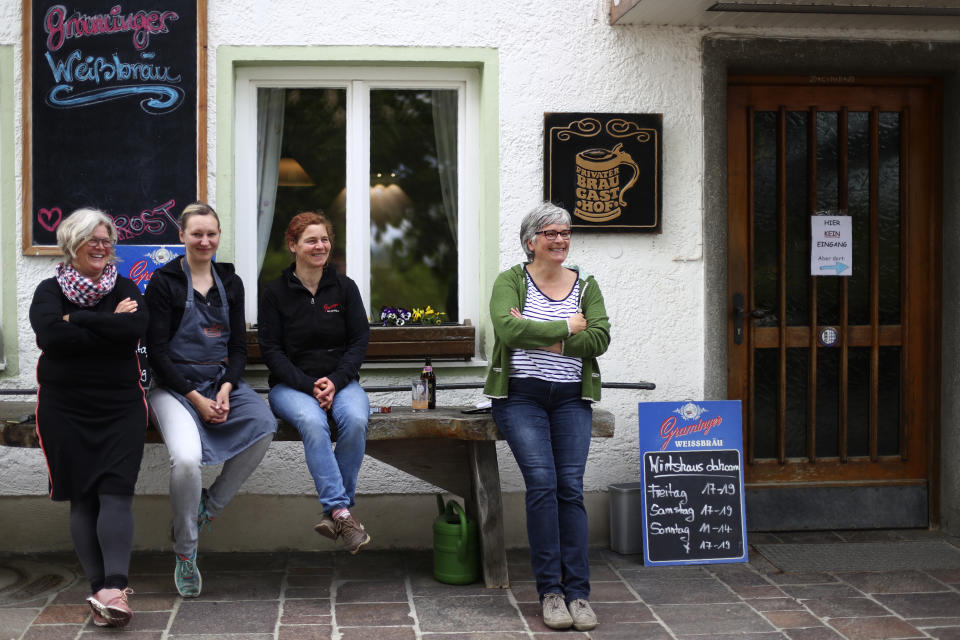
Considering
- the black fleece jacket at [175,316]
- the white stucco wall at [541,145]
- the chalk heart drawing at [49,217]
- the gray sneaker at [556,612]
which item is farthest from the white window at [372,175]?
the gray sneaker at [556,612]

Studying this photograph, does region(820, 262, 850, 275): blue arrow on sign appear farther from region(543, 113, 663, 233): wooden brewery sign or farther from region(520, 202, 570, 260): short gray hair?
region(520, 202, 570, 260): short gray hair

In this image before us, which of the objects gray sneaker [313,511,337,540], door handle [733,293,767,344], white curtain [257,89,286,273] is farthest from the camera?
door handle [733,293,767,344]

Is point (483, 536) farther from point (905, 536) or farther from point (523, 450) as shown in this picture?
point (905, 536)

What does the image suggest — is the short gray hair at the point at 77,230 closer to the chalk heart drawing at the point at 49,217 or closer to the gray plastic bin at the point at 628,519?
the chalk heart drawing at the point at 49,217

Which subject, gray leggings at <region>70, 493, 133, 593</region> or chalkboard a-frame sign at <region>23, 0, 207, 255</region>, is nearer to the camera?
gray leggings at <region>70, 493, 133, 593</region>

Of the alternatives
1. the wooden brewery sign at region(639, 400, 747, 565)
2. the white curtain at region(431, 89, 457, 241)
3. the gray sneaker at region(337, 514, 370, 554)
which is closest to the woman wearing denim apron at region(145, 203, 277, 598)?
the gray sneaker at region(337, 514, 370, 554)

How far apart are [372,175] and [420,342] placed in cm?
94

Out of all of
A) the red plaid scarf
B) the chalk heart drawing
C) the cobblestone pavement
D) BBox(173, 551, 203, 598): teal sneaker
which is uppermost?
the chalk heart drawing

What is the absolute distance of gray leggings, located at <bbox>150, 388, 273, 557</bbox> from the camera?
164 inches

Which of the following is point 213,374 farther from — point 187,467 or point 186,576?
point 186,576

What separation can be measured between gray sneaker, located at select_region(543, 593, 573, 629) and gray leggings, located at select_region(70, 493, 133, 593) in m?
1.65

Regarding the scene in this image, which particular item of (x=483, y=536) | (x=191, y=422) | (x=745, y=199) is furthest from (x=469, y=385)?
(x=745, y=199)

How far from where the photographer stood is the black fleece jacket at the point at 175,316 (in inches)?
170

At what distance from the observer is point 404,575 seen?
4.74 metres
